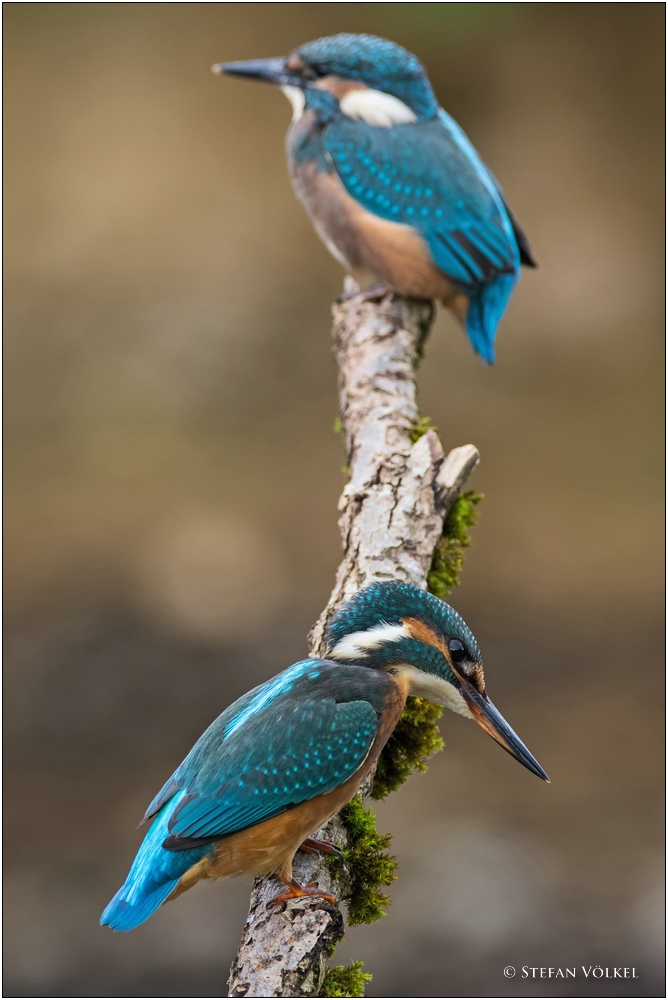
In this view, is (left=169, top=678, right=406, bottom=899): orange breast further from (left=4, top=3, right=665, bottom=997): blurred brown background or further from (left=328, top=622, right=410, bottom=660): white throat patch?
(left=4, top=3, right=665, bottom=997): blurred brown background

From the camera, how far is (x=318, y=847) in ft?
5.94

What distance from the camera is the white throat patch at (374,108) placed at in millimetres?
3281

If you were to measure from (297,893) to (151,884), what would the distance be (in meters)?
0.24

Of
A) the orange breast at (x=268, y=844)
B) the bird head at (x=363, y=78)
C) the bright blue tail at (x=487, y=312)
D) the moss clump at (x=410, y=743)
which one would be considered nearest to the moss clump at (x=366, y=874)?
the orange breast at (x=268, y=844)


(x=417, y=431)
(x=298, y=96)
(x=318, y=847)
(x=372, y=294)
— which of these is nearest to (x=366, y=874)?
(x=318, y=847)

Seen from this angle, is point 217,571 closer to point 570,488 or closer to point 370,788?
point 570,488

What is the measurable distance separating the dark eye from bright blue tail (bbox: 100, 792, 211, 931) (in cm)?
A: 56

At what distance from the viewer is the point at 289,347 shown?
23.5 ft

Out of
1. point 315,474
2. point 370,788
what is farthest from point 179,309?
point 370,788

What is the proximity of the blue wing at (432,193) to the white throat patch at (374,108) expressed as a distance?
0.03m

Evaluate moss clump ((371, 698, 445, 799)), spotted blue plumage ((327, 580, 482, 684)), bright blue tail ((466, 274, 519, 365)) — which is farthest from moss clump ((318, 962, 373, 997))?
bright blue tail ((466, 274, 519, 365))

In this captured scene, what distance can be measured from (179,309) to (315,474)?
1.64 metres

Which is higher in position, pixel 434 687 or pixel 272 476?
pixel 434 687

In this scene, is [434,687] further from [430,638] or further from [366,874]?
[366,874]
